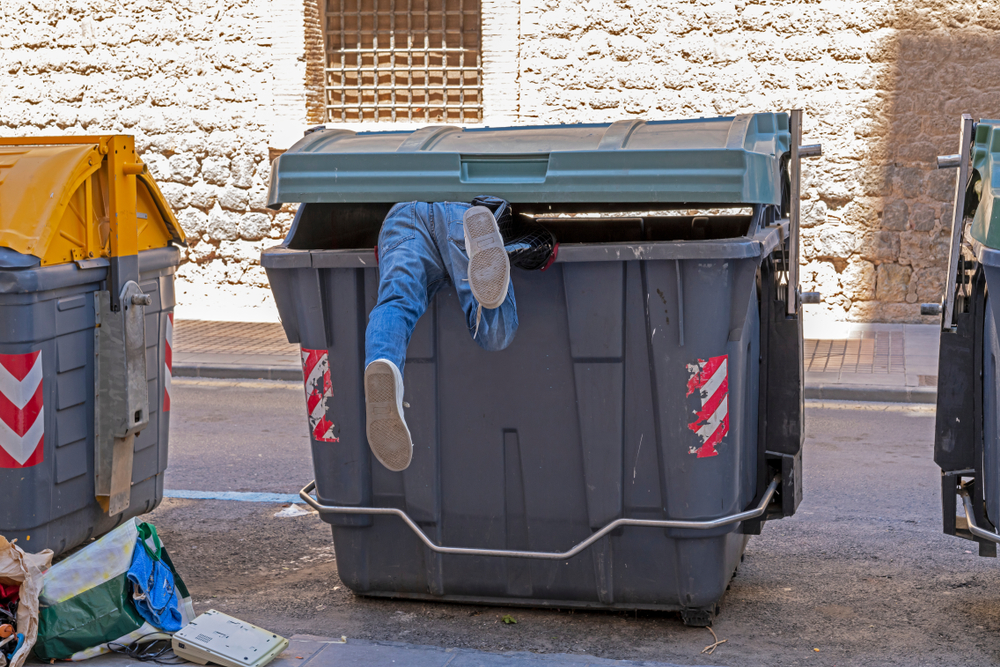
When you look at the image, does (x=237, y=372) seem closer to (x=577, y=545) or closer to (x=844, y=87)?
(x=577, y=545)

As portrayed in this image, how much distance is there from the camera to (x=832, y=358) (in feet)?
31.2

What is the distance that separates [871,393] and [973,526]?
15.5ft

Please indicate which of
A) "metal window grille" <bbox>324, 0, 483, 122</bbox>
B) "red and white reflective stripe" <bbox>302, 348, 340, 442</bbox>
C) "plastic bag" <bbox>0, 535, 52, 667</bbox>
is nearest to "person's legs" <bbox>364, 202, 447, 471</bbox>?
"red and white reflective stripe" <bbox>302, 348, 340, 442</bbox>

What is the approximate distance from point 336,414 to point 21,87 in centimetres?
1082

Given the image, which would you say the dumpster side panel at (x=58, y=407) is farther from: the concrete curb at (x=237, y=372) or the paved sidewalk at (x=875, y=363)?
the paved sidewalk at (x=875, y=363)

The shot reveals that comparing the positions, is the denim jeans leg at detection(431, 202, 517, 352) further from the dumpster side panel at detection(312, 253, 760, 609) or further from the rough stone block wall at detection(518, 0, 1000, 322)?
the rough stone block wall at detection(518, 0, 1000, 322)

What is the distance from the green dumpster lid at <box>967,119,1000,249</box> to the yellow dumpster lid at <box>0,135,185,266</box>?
118 inches

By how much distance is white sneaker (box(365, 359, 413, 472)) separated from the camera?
10.1 feet

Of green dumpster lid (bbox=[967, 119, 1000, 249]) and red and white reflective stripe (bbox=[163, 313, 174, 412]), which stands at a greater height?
green dumpster lid (bbox=[967, 119, 1000, 249])

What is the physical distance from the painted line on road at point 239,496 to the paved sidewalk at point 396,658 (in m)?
2.22

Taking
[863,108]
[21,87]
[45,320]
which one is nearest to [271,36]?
[21,87]

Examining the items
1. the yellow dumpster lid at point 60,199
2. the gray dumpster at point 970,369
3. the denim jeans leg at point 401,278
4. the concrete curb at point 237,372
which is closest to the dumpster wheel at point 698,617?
the gray dumpster at point 970,369

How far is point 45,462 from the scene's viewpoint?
152 inches

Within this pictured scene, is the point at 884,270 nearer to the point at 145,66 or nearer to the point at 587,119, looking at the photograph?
the point at 587,119
